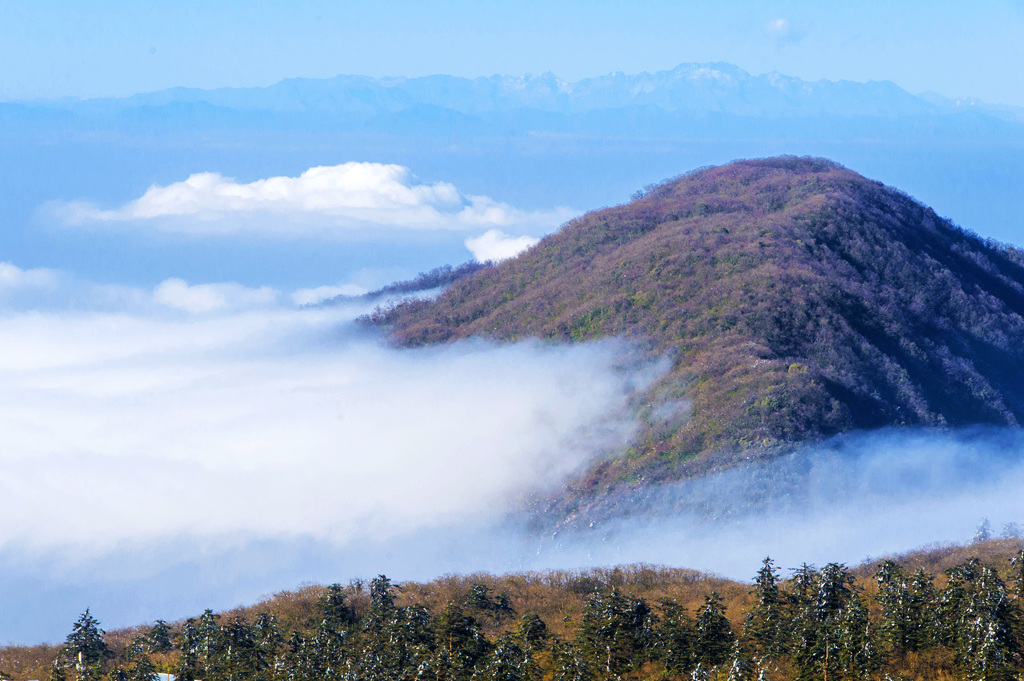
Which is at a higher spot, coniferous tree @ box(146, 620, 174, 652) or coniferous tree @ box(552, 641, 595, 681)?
coniferous tree @ box(146, 620, 174, 652)

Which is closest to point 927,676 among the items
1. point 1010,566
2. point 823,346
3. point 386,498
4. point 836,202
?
point 1010,566

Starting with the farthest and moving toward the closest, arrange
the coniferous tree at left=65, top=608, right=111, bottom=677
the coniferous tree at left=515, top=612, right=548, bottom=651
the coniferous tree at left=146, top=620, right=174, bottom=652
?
the coniferous tree at left=146, top=620, right=174, bottom=652
the coniferous tree at left=65, top=608, right=111, bottom=677
the coniferous tree at left=515, top=612, right=548, bottom=651

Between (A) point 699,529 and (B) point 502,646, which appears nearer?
(B) point 502,646

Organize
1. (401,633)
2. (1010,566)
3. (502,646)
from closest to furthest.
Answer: (502,646), (401,633), (1010,566)

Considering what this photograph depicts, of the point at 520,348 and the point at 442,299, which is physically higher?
the point at 442,299

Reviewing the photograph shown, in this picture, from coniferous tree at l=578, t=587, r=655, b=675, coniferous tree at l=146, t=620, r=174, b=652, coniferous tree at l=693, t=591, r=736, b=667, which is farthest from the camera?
coniferous tree at l=146, t=620, r=174, b=652

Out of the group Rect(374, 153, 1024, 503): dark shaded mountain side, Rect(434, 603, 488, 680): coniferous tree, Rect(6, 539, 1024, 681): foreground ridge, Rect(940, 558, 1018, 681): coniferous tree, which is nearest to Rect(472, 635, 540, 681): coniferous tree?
Rect(6, 539, 1024, 681): foreground ridge

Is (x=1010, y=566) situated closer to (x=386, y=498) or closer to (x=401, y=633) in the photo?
(x=401, y=633)

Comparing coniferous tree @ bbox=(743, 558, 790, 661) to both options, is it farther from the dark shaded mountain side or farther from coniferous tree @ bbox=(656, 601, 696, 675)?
the dark shaded mountain side

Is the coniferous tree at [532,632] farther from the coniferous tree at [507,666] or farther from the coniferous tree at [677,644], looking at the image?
the coniferous tree at [677,644]
